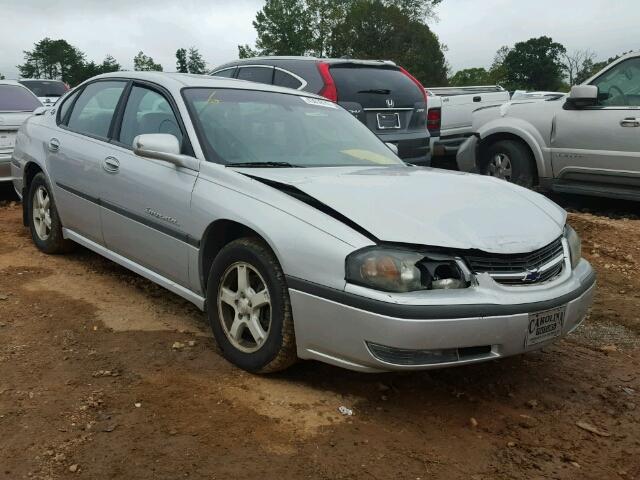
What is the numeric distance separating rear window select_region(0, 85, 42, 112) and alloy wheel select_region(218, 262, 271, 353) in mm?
6254

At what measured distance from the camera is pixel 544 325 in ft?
10.3

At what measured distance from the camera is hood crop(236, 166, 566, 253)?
306 cm

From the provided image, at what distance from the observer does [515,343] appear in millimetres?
3049

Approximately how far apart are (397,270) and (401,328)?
25 centimetres

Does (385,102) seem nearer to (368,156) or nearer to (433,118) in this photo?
(433,118)

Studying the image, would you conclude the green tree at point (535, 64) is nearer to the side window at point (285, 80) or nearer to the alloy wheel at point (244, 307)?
the side window at point (285, 80)

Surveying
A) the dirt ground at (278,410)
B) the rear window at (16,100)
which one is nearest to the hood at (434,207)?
the dirt ground at (278,410)

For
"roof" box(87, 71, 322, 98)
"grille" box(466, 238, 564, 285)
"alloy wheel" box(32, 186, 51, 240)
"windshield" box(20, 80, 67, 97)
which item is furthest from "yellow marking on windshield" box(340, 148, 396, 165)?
"windshield" box(20, 80, 67, 97)

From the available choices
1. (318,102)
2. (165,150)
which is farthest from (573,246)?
(165,150)

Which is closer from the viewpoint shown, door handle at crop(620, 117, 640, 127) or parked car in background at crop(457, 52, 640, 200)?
door handle at crop(620, 117, 640, 127)

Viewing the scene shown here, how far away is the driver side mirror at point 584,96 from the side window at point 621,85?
0.12 meters

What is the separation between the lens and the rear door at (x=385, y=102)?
738 cm

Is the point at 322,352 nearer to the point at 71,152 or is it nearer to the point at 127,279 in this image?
the point at 127,279

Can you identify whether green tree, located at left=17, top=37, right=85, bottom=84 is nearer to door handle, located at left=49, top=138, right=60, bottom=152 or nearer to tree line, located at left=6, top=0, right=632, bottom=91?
tree line, located at left=6, top=0, right=632, bottom=91
